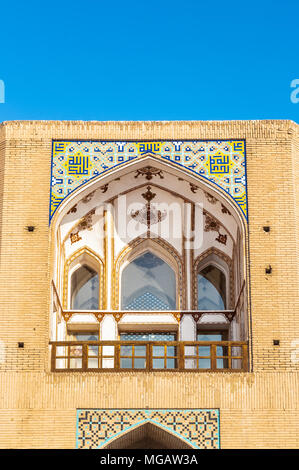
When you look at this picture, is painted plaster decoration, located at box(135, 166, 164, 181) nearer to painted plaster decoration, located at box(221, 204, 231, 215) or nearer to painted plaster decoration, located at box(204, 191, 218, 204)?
painted plaster decoration, located at box(204, 191, 218, 204)

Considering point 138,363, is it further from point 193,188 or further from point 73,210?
point 193,188

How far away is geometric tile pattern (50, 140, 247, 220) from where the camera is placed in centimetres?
1159

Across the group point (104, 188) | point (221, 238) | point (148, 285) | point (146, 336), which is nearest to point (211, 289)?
point (221, 238)

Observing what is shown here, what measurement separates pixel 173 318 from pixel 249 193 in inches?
86.3

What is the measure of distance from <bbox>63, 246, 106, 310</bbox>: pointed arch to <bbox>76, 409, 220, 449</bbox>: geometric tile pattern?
242cm

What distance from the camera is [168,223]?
13109 millimetres

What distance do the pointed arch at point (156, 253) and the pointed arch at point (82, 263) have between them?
0.56 ft

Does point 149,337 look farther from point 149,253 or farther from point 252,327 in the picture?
point 252,327

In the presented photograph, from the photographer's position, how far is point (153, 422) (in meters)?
10.7

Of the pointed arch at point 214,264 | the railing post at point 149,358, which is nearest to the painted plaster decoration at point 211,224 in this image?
the pointed arch at point 214,264

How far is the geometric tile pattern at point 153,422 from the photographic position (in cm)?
1055

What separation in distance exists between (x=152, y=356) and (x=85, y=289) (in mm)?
2384

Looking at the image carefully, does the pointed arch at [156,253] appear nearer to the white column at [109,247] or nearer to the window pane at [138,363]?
the white column at [109,247]
